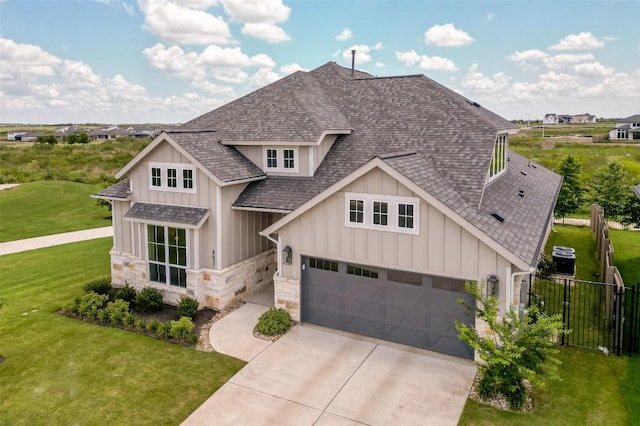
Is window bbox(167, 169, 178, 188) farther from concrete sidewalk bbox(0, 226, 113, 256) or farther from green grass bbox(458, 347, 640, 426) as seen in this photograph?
concrete sidewalk bbox(0, 226, 113, 256)

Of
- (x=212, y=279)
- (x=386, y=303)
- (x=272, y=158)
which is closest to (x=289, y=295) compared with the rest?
(x=212, y=279)

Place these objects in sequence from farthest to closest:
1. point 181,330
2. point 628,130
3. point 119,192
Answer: point 628,130, point 119,192, point 181,330

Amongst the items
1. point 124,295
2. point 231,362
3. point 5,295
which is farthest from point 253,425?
point 5,295

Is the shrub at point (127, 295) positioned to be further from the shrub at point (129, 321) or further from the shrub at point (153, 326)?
the shrub at point (153, 326)

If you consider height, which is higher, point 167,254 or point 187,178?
point 187,178

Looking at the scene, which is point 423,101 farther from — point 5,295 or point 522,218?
point 5,295

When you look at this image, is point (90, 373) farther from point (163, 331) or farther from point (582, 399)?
point (582, 399)

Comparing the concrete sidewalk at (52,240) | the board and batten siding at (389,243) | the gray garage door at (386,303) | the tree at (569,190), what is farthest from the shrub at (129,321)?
the tree at (569,190)
